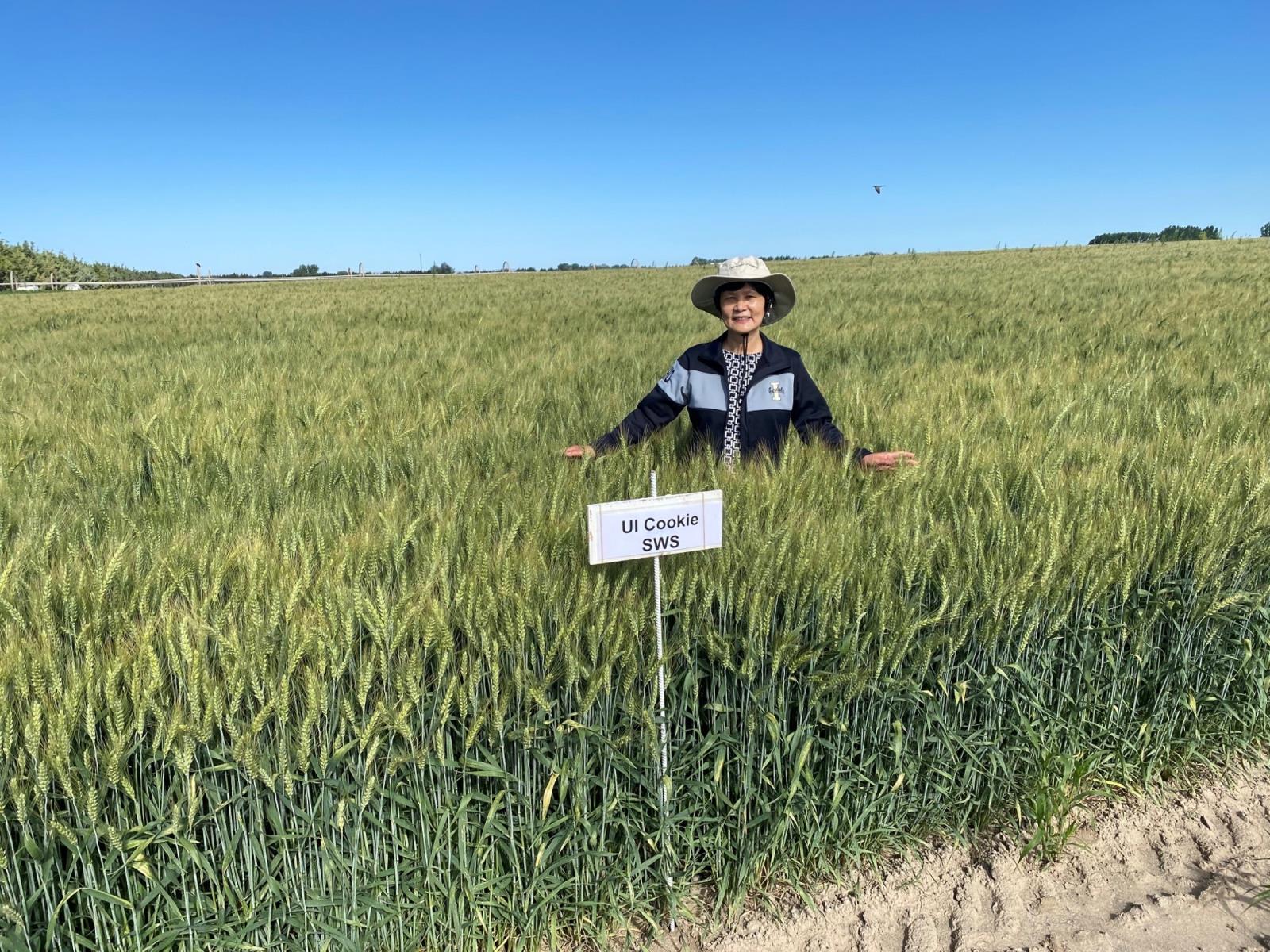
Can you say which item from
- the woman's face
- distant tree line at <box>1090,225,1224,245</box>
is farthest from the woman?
distant tree line at <box>1090,225,1224,245</box>

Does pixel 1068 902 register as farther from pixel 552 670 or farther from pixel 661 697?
pixel 552 670

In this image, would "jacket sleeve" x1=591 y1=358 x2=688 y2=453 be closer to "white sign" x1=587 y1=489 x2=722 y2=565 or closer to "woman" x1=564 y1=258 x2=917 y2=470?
"woman" x1=564 y1=258 x2=917 y2=470

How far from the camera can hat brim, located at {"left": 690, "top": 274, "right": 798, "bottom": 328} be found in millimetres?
2826

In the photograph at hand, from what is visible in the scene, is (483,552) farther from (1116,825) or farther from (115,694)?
(1116,825)

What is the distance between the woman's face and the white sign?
1.29 meters

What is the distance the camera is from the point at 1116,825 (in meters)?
2.23

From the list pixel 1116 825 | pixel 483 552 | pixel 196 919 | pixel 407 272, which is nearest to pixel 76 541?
pixel 196 919

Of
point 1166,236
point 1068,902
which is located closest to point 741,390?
point 1068,902

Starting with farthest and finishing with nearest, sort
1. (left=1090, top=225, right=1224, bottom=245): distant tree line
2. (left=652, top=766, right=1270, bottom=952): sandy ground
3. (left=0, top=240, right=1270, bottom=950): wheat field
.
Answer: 1. (left=1090, top=225, right=1224, bottom=245): distant tree line
2. (left=652, top=766, right=1270, bottom=952): sandy ground
3. (left=0, top=240, right=1270, bottom=950): wheat field

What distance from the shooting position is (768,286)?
114 inches

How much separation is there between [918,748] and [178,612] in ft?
5.87

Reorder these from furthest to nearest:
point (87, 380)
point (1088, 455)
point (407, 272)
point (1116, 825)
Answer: point (407, 272) < point (87, 380) < point (1088, 455) < point (1116, 825)

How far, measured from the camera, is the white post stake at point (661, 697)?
5.49 ft

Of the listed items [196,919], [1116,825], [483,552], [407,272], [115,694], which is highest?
[407,272]
